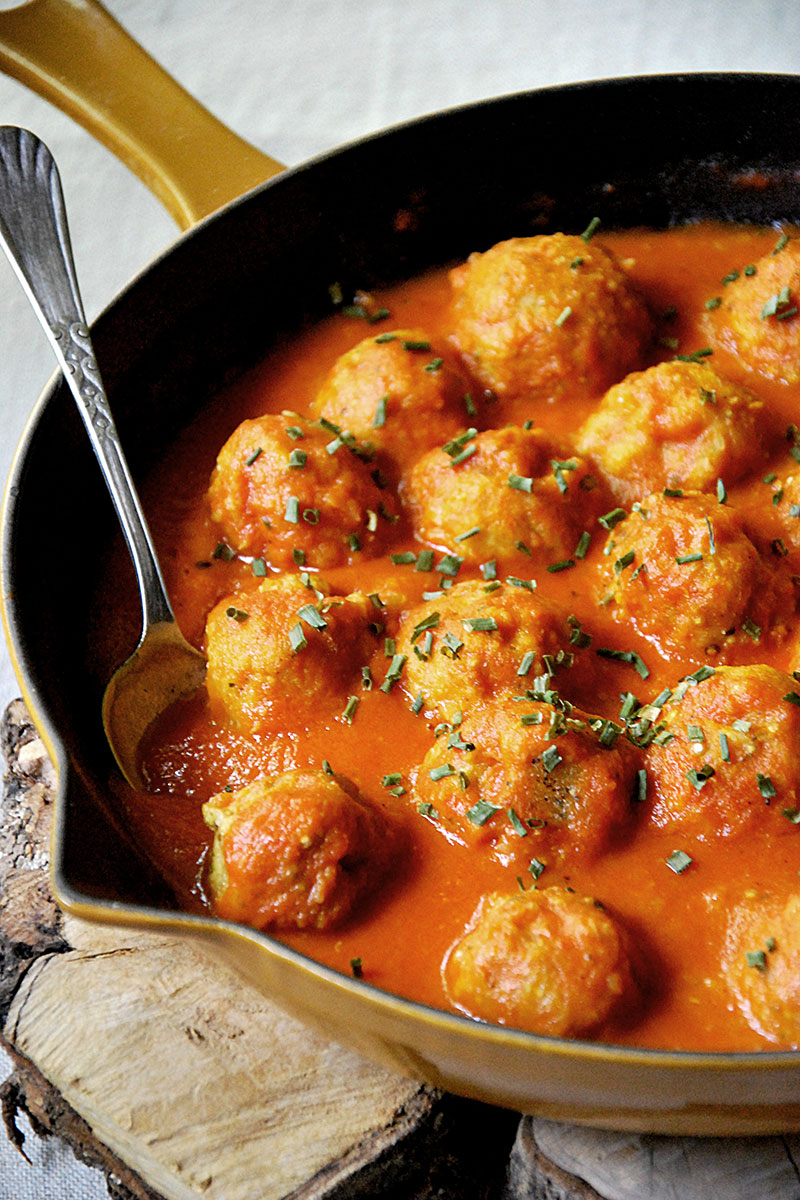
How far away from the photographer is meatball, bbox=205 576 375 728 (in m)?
2.02

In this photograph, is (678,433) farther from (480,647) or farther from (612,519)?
(480,647)

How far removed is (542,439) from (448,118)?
0.98m

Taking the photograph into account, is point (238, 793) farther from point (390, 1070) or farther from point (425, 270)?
point (425, 270)

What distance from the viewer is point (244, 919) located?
1.78m

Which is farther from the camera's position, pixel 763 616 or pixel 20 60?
pixel 20 60

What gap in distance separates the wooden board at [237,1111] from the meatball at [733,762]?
532 millimetres

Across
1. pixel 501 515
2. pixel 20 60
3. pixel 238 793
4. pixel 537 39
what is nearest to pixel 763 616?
pixel 501 515

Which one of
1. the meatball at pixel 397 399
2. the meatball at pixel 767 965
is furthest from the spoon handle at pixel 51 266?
the meatball at pixel 767 965

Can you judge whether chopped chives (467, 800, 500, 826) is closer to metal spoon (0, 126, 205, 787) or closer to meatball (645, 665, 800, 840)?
meatball (645, 665, 800, 840)

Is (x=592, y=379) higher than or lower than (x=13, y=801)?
higher

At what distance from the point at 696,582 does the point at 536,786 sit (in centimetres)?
50

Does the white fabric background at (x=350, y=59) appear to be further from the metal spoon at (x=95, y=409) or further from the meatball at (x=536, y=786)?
the meatball at (x=536, y=786)

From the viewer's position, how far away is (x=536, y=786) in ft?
6.03

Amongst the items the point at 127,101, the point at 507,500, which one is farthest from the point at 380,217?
the point at 507,500
